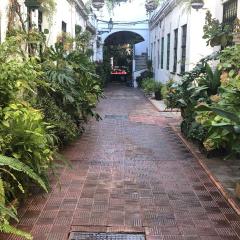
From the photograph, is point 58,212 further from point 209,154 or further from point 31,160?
point 209,154

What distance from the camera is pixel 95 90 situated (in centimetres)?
945

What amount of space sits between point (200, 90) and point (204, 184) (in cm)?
247

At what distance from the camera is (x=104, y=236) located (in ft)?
13.9

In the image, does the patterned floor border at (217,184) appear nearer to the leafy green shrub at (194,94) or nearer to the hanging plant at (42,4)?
the leafy green shrub at (194,94)

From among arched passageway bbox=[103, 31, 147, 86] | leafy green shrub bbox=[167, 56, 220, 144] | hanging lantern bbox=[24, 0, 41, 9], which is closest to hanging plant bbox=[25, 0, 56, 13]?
hanging lantern bbox=[24, 0, 41, 9]

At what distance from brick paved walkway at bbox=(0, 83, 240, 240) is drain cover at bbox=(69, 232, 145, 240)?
9cm

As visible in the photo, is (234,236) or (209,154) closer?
(234,236)

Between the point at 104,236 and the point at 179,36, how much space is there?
495 inches

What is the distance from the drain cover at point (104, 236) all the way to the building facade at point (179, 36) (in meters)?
6.18

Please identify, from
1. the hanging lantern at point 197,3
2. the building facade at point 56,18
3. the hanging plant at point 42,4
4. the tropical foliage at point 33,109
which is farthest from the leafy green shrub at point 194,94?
the hanging plant at point 42,4

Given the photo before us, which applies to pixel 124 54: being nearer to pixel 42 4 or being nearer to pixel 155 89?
pixel 155 89

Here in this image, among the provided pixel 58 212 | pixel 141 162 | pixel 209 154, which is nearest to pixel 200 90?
pixel 209 154

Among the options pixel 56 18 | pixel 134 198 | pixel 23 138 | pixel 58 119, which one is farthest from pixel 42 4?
pixel 134 198

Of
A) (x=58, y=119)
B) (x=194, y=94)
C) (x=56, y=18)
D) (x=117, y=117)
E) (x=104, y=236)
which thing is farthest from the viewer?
(x=117, y=117)
